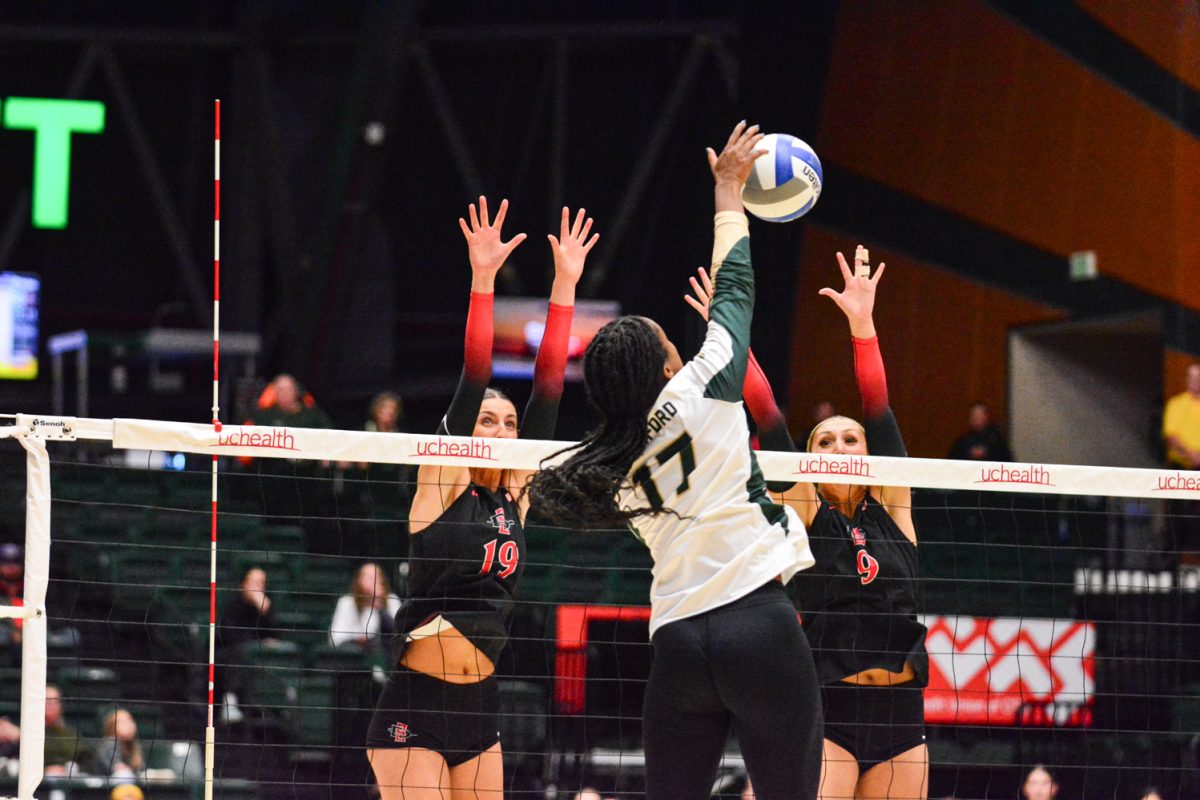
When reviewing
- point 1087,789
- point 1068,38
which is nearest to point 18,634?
point 1087,789

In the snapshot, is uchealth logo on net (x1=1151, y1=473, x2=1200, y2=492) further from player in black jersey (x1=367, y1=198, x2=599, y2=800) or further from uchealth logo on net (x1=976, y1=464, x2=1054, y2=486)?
player in black jersey (x1=367, y1=198, x2=599, y2=800)

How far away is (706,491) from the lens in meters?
3.87

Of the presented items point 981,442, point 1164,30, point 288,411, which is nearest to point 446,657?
point 288,411

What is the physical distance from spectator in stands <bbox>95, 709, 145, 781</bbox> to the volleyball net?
0.08 ft

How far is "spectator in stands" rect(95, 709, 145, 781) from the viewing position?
384 inches

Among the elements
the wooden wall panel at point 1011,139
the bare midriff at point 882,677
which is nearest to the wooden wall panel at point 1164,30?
the wooden wall panel at point 1011,139

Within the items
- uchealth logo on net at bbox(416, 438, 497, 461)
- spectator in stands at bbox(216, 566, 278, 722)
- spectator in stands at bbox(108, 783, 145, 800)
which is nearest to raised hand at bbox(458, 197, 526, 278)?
uchealth logo on net at bbox(416, 438, 497, 461)

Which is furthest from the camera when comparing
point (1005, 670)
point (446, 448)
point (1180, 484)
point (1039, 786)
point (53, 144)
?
point (53, 144)

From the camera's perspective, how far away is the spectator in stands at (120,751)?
32.0 feet

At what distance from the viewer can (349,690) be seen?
11016 mm

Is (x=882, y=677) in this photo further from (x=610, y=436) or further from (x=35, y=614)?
(x=35, y=614)

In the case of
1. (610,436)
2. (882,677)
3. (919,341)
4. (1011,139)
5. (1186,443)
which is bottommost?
(882,677)

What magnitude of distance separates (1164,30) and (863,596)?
407 inches

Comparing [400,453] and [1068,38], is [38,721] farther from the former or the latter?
[1068,38]
